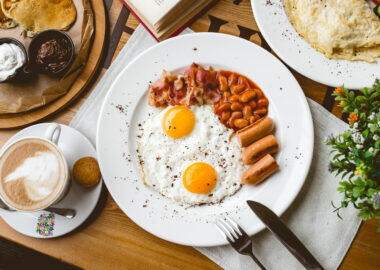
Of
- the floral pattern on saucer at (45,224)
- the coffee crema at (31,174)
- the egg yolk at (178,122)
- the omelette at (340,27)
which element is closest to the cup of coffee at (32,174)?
the coffee crema at (31,174)

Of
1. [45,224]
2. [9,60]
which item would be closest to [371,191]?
[45,224]

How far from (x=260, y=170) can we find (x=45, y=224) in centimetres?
149

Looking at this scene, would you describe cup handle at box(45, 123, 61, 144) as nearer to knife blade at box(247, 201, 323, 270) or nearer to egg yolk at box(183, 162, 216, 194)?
egg yolk at box(183, 162, 216, 194)

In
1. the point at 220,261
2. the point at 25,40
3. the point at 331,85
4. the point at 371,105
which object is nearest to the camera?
the point at 371,105

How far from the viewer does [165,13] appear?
6.68 feet

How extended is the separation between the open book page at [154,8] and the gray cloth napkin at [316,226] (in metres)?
1.15

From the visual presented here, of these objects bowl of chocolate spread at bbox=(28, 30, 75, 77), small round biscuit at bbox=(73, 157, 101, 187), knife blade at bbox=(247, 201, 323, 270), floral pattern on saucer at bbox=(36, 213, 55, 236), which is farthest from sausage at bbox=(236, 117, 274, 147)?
floral pattern on saucer at bbox=(36, 213, 55, 236)

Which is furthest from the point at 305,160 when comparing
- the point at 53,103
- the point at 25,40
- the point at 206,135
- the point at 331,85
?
the point at 25,40

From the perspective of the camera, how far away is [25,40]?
2193 millimetres

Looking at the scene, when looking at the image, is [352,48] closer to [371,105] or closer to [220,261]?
[371,105]

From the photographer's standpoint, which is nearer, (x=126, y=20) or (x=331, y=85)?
(x=331, y=85)

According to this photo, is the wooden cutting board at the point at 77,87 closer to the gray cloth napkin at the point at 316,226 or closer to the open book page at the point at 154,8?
the open book page at the point at 154,8

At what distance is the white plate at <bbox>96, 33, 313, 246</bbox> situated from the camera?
6.50 feet

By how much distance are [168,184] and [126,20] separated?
48.2 inches
